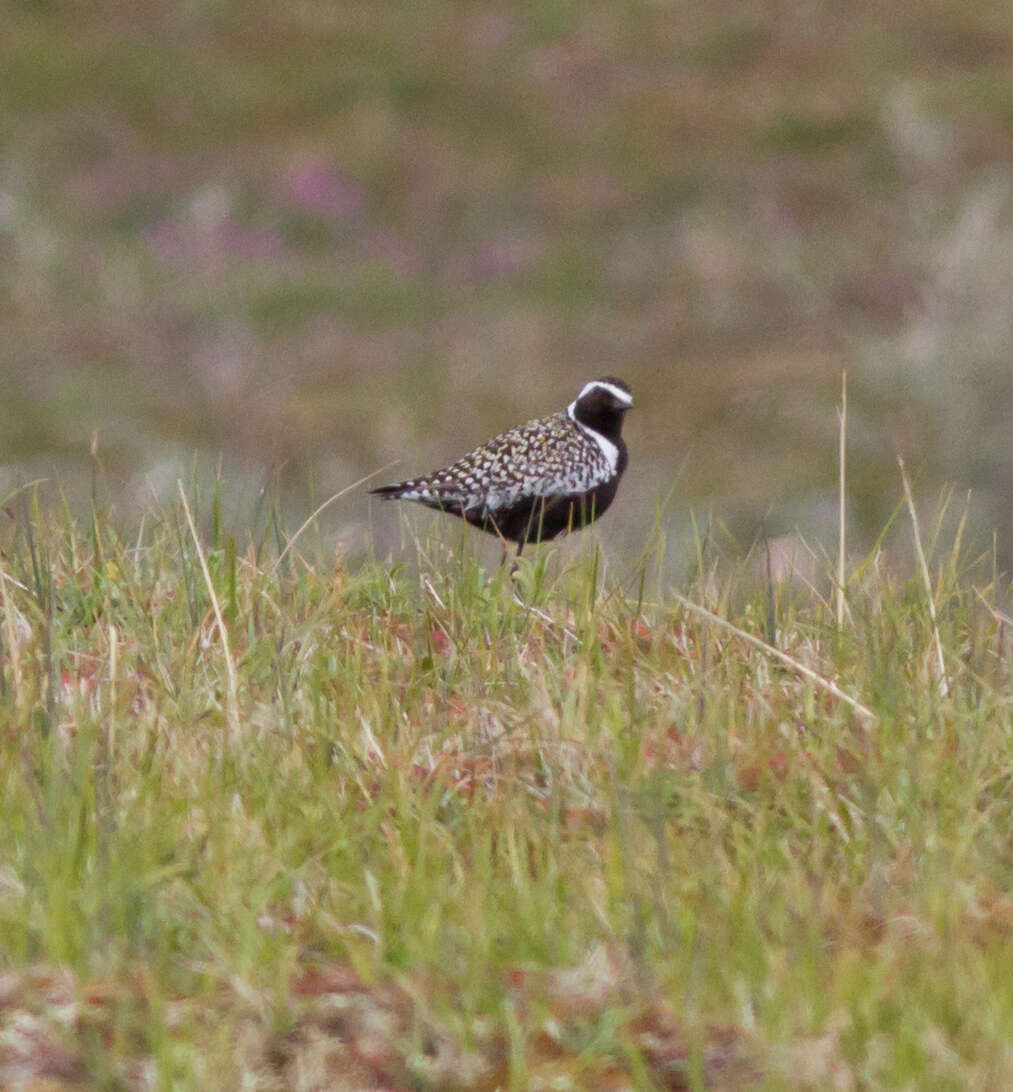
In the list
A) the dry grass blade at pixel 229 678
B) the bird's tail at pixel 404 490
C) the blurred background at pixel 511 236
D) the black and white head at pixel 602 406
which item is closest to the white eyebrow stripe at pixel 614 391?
the black and white head at pixel 602 406

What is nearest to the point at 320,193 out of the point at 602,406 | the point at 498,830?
the point at 602,406

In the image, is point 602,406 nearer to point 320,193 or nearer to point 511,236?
point 511,236

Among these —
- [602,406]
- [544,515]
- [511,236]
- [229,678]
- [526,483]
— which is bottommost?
[511,236]

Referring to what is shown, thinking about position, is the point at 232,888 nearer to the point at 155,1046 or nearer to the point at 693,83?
the point at 155,1046

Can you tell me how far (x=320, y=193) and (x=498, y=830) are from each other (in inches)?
1064

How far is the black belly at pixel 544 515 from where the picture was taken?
25.8 ft

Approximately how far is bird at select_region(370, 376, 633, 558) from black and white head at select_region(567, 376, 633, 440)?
0.90 feet

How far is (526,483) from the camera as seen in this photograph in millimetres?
7848

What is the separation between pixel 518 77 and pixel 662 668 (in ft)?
100

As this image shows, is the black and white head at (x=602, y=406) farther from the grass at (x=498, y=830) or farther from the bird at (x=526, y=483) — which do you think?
the grass at (x=498, y=830)

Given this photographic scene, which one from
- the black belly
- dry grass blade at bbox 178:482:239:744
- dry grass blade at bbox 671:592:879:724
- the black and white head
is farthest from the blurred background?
dry grass blade at bbox 178:482:239:744

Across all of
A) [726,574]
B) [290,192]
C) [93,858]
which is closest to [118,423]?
[290,192]

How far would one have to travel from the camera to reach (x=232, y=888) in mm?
4246

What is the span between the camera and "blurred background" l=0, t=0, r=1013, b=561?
880 inches
